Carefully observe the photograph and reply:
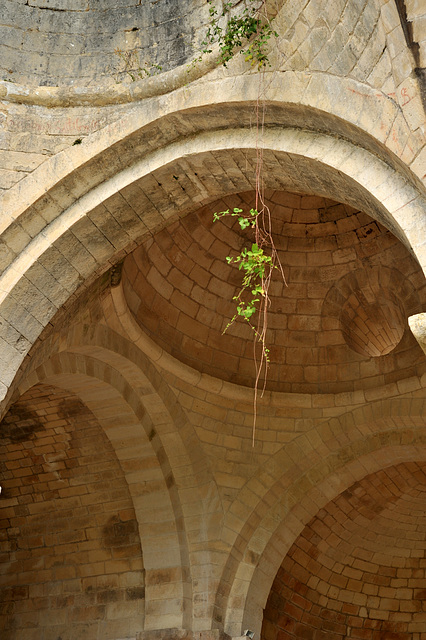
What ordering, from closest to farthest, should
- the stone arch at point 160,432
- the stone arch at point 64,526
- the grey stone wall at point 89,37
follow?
the grey stone wall at point 89,37
the stone arch at point 160,432
the stone arch at point 64,526

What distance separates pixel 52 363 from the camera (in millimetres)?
7262

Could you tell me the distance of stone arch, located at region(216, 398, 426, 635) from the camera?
26.1 ft

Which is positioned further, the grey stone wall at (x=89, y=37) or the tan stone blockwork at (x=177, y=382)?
the grey stone wall at (x=89, y=37)

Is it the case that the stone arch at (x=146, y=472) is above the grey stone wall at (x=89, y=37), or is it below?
below

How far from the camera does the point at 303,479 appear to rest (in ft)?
27.0

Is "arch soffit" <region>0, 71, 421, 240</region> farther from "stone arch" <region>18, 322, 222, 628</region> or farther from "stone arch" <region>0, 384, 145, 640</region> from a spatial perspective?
"stone arch" <region>0, 384, 145, 640</region>

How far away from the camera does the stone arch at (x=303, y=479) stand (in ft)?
26.1

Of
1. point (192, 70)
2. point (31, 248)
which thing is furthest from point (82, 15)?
point (31, 248)

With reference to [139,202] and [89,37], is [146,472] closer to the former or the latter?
[139,202]

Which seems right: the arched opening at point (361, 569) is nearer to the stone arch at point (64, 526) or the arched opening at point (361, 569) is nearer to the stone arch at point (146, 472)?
the stone arch at point (146, 472)

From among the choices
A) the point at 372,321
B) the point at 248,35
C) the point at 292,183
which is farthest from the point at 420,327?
the point at 372,321

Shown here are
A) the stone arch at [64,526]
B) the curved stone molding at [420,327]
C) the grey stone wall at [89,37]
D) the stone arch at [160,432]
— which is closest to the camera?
the curved stone molding at [420,327]

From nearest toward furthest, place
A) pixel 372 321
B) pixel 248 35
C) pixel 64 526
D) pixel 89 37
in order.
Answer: pixel 248 35, pixel 89 37, pixel 64 526, pixel 372 321

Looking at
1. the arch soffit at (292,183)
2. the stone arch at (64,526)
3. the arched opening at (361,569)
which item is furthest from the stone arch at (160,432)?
the arch soffit at (292,183)
